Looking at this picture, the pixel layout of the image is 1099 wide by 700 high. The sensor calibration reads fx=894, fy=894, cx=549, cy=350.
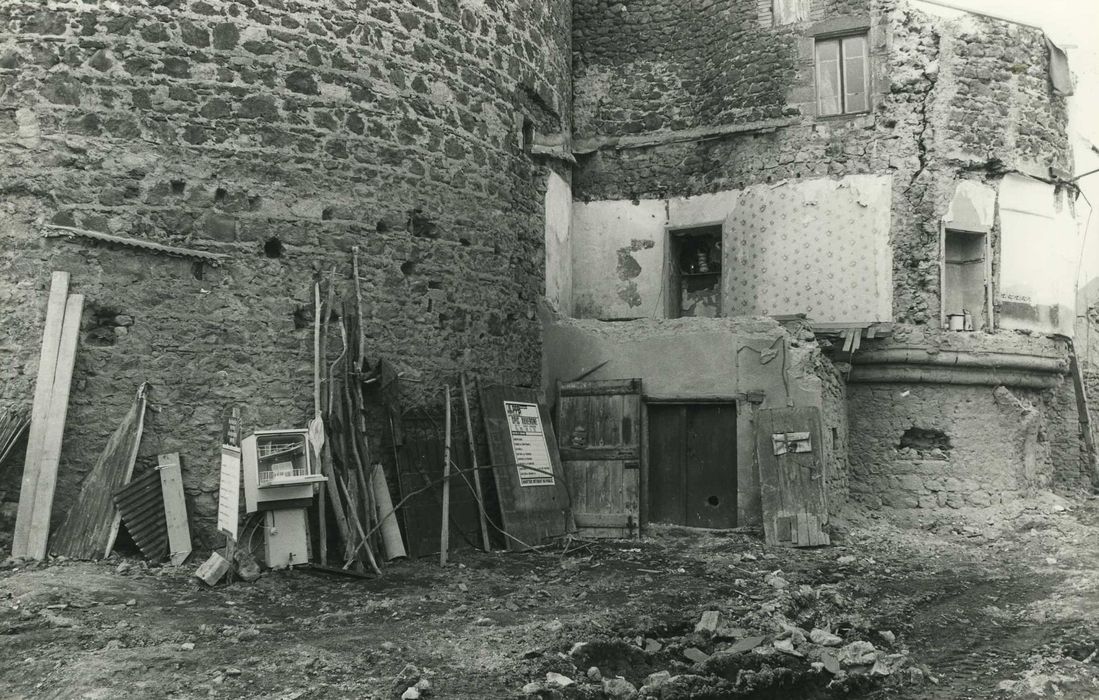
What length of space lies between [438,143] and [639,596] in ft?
15.6

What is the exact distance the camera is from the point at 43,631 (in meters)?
5.25

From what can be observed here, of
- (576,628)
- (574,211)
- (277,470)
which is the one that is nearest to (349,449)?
(277,470)

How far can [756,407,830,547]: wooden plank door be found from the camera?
868 cm

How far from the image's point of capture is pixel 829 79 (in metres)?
10.8

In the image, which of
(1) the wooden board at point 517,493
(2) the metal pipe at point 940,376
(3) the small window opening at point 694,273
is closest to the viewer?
(1) the wooden board at point 517,493

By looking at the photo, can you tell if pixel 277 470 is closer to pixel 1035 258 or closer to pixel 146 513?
pixel 146 513

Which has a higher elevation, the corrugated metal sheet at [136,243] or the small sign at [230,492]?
the corrugated metal sheet at [136,243]

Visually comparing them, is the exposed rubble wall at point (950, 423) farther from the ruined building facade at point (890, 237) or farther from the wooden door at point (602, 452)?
the wooden door at point (602, 452)

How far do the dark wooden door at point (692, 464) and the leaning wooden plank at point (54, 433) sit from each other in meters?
5.64

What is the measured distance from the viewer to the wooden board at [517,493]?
8.54 metres

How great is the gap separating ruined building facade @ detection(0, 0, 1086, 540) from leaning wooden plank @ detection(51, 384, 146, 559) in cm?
13

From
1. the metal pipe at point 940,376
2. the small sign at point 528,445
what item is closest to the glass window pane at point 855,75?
the metal pipe at point 940,376

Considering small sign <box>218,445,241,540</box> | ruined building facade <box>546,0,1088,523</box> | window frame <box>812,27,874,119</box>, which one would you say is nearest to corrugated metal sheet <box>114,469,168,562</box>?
small sign <box>218,445,241,540</box>

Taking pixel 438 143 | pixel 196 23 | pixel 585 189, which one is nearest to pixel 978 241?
pixel 585 189
